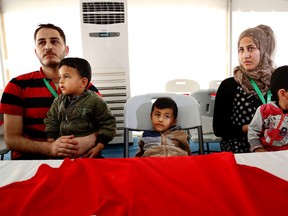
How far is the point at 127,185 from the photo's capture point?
0.83 metres

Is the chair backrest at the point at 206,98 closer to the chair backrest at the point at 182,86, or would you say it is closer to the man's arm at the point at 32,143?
the chair backrest at the point at 182,86

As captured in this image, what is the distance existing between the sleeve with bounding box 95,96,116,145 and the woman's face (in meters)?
1.03

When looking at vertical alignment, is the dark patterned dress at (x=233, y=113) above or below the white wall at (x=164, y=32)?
below

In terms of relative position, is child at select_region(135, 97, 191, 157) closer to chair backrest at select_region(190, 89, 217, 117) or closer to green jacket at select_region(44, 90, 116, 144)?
green jacket at select_region(44, 90, 116, 144)

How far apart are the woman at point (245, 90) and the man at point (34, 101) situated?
91cm

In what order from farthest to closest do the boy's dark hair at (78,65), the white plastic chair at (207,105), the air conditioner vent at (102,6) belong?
the air conditioner vent at (102,6)
the white plastic chair at (207,105)
the boy's dark hair at (78,65)

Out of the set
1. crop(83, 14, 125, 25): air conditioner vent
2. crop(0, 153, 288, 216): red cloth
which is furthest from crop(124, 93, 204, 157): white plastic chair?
crop(83, 14, 125, 25): air conditioner vent

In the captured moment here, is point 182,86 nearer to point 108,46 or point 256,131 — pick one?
point 108,46

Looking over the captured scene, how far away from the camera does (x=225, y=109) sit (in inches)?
75.0

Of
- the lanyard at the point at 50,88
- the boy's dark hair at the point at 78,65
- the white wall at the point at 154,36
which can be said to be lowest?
the lanyard at the point at 50,88

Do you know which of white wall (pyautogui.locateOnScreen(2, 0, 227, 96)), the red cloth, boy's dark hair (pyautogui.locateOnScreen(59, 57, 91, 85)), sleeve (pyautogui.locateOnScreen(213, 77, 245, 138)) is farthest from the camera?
white wall (pyautogui.locateOnScreen(2, 0, 227, 96))

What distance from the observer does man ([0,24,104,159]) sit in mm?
1691

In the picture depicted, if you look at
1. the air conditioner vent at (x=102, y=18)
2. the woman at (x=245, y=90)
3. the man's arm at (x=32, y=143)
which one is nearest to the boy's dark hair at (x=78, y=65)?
the man's arm at (x=32, y=143)

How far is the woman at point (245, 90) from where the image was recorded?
184 cm
